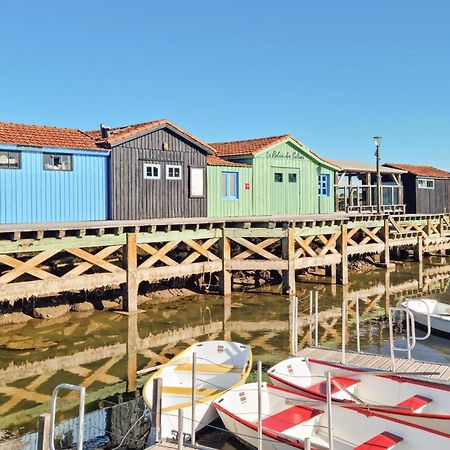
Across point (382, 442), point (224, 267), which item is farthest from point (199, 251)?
point (382, 442)

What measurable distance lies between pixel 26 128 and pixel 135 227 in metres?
5.35

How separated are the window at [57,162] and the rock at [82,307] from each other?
4.55 metres

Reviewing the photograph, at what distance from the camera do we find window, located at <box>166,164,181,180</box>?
20.9m

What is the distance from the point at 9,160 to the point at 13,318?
16.1 ft

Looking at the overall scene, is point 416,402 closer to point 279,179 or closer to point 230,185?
point 230,185

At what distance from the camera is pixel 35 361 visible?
12602 millimetres

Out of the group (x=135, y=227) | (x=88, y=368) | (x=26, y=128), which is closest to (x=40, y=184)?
(x=26, y=128)

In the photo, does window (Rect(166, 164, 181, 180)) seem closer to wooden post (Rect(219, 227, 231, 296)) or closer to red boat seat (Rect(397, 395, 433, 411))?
wooden post (Rect(219, 227, 231, 296))

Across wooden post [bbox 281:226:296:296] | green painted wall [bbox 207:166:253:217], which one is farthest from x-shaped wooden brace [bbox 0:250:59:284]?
green painted wall [bbox 207:166:253:217]

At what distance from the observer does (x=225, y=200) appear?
23.4m

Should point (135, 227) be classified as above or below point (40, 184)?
below

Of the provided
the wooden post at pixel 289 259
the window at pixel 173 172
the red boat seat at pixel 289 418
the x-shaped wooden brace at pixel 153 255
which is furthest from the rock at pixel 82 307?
the red boat seat at pixel 289 418

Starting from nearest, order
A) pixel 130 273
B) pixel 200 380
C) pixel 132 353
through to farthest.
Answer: pixel 200 380 → pixel 132 353 → pixel 130 273

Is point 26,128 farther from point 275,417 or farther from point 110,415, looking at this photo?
point 275,417
